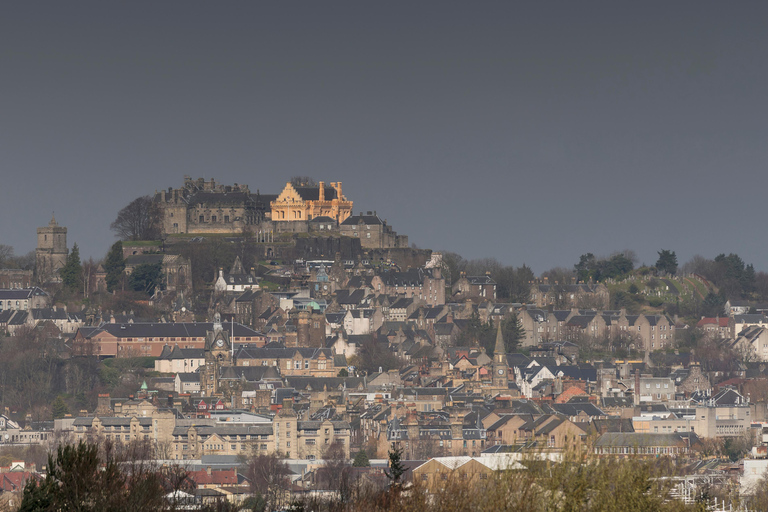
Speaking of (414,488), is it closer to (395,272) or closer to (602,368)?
(602,368)

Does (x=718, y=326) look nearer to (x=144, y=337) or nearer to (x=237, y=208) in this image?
(x=237, y=208)

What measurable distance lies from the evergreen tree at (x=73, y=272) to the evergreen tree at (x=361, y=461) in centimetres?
4066

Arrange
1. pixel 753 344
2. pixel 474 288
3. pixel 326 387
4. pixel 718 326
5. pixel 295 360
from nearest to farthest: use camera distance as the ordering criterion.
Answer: pixel 326 387, pixel 295 360, pixel 753 344, pixel 718 326, pixel 474 288

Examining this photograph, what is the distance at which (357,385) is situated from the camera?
348 feet

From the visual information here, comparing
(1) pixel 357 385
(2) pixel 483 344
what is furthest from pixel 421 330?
(1) pixel 357 385

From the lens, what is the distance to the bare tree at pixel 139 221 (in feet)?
427

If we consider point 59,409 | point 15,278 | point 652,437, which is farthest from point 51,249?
point 652,437

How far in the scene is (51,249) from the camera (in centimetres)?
12631

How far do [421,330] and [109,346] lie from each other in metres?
19.1

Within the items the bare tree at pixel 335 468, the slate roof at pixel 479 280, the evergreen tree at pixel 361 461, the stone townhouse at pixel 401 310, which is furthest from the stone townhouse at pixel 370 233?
the evergreen tree at pixel 361 461

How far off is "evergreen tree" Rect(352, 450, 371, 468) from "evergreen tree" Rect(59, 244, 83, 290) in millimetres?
40659

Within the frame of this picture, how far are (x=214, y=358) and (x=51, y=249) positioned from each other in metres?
22.9

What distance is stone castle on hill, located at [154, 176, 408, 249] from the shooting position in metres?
131

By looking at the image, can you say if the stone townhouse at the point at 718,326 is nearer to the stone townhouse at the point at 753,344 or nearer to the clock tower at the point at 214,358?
the stone townhouse at the point at 753,344
